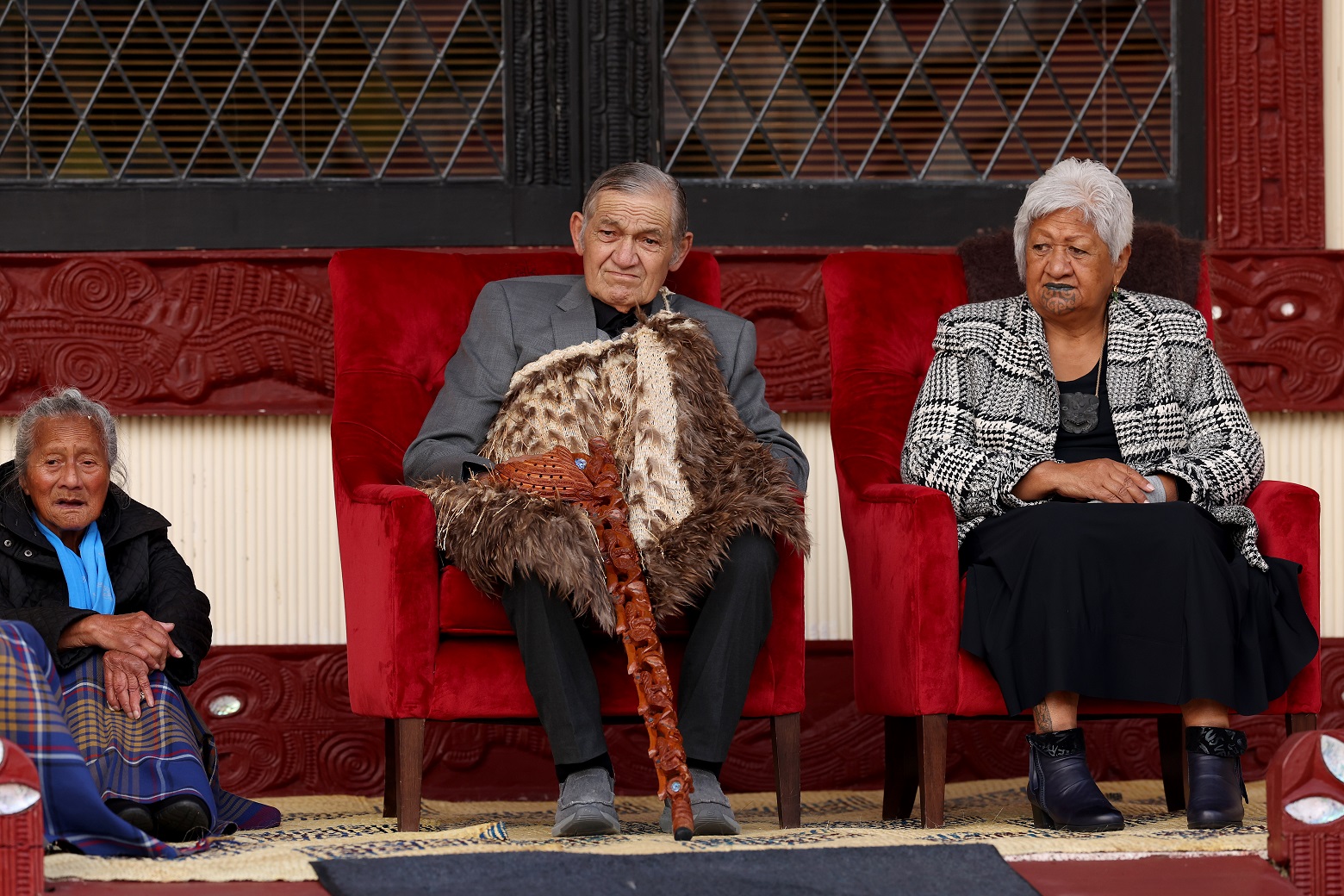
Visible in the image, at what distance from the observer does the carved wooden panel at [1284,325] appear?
149 inches

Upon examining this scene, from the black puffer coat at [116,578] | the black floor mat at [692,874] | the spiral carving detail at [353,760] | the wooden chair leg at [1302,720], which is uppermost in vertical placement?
the black puffer coat at [116,578]

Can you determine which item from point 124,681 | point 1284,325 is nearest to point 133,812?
point 124,681

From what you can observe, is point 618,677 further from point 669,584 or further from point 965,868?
point 965,868

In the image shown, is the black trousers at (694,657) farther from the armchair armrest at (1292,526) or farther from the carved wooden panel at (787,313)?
the carved wooden panel at (787,313)

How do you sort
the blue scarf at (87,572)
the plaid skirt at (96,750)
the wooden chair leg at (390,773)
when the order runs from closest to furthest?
the plaid skirt at (96,750)
the blue scarf at (87,572)
the wooden chair leg at (390,773)

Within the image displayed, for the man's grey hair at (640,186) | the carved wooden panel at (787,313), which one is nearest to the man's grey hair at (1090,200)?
the man's grey hair at (640,186)

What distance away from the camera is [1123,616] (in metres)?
2.67

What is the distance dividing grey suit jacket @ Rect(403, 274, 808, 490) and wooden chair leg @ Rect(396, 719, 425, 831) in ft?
1.43

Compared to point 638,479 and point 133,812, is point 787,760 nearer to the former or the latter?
point 638,479

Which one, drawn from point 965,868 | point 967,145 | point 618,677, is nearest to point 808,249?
point 967,145

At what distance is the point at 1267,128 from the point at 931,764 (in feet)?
6.43

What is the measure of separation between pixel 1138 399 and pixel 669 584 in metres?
0.97

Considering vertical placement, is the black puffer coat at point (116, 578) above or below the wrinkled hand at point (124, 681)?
above

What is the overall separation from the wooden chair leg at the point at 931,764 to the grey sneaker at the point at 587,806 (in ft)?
1.78
